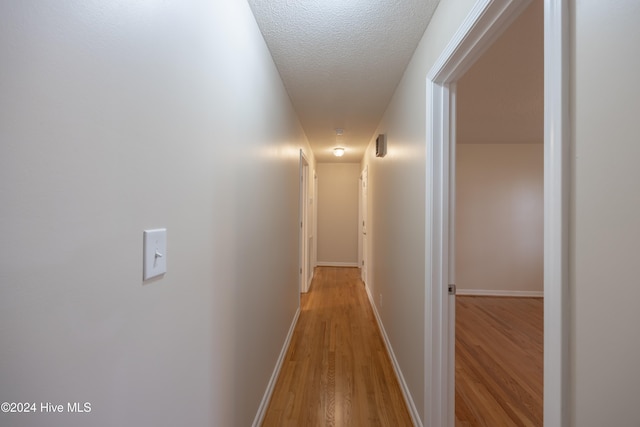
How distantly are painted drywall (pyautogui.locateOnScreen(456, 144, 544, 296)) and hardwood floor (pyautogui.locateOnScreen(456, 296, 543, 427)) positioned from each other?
1.89 ft

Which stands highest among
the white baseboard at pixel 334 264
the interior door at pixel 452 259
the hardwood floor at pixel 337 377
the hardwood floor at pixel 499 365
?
the interior door at pixel 452 259

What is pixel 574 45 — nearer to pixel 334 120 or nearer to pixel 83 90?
pixel 83 90

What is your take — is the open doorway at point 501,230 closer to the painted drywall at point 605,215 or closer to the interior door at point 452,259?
the interior door at point 452,259

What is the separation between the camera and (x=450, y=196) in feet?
4.81

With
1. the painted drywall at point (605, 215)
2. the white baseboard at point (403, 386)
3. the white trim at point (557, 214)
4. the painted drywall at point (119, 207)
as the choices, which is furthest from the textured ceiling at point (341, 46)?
the white baseboard at point (403, 386)

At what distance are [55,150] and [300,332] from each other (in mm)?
2883

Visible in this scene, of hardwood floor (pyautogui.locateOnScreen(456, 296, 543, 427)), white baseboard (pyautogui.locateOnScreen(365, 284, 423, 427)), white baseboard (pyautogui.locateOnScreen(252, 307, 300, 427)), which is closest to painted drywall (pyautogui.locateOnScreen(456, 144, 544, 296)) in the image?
hardwood floor (pyautogui.locateOnScreen(456, 296, 543, 427))

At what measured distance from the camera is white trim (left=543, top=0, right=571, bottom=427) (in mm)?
624

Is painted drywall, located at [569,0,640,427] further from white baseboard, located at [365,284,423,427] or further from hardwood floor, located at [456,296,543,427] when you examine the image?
hardwood floor, located at [456,296,543,427]

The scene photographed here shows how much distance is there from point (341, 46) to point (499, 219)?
4.04 metres

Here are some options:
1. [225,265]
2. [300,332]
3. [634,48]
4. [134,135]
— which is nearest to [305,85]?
[225,265]

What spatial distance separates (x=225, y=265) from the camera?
1.17 meters

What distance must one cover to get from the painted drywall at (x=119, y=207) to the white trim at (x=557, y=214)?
99cm

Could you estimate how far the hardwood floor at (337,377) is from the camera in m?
1.75
